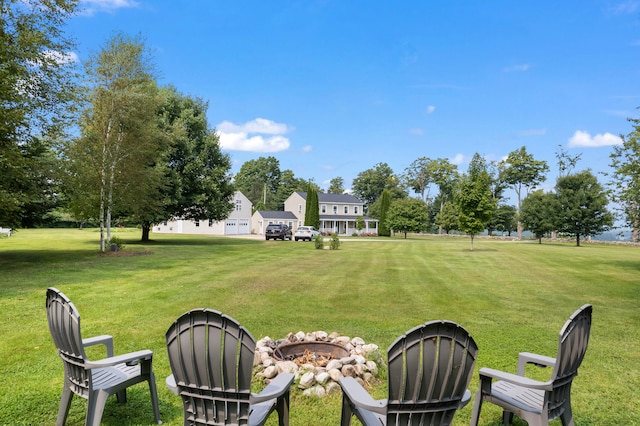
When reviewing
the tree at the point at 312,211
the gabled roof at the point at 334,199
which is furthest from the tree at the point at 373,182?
the tree at the point at 312,211

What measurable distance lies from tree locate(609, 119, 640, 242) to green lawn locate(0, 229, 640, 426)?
260 centimetres

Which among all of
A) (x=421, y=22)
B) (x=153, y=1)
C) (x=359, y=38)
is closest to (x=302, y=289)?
(x=153, y=1)

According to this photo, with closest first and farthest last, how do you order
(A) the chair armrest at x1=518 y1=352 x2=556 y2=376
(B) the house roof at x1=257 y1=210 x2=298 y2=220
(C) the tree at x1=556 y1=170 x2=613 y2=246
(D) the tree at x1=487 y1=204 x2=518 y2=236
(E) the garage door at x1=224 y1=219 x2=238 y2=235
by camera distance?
(A) the chair armrest at x1=518 y1=352 x2=556 y2=376 < (C) the tree at x1=556 y1=170 x2=613 y2=246 < (E) the garage door at x1=224 y1=219 x2=238 y2=235 < (B) the house roof at x1=257 y1=210 x2=298 y2=220 < (D) the tree at x1=487 y1=204 x2=518 y2=236

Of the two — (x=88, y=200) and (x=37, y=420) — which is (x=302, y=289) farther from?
(x=88, y=200)

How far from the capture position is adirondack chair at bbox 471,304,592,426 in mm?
2572

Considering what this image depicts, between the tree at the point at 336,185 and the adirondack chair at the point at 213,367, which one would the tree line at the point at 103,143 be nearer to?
the adirondack chair at the point at 213,367

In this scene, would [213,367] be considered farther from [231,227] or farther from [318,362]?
[231,227]

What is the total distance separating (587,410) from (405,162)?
234ft

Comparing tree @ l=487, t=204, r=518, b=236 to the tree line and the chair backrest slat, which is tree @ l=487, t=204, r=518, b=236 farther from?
the chair backrest slat

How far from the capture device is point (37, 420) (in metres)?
3.30

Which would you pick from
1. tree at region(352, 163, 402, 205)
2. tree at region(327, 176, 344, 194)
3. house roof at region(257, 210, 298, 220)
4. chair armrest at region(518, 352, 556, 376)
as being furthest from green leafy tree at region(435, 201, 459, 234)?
chair armrest at region(518, 352, 556, 376)

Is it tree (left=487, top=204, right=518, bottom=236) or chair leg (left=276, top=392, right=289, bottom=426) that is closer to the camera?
chair leg (left=276, top=392, right=289, bottom=426)

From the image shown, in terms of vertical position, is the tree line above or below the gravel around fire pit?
above

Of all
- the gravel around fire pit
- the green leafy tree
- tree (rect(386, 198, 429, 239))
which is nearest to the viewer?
the gravel around fire pit
